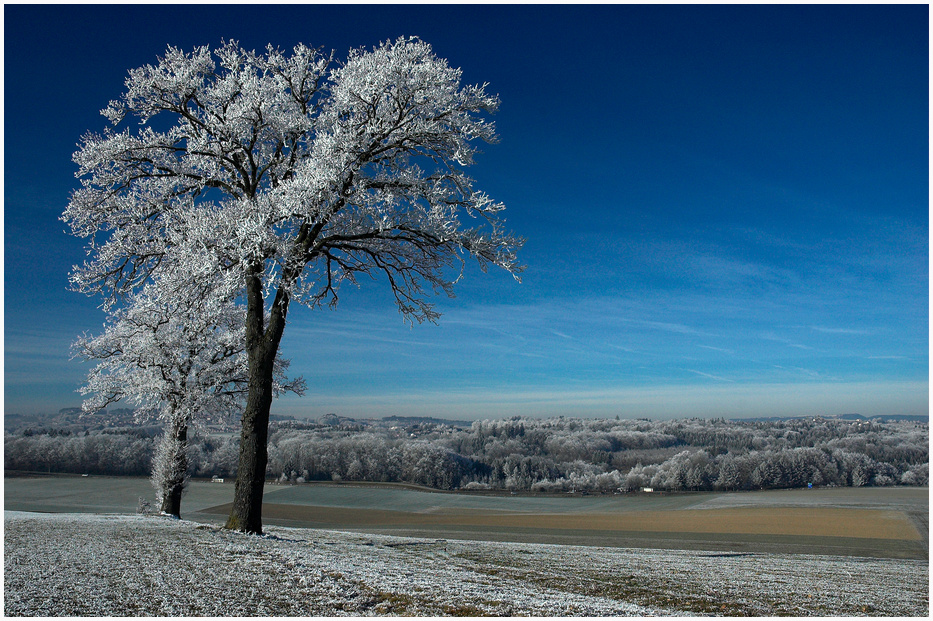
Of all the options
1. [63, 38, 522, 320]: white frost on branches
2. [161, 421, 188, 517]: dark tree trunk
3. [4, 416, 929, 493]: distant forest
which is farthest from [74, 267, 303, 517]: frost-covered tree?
A: [4, 416, 929, 493]: distant forest

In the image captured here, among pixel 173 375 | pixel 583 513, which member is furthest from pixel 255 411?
pixel 583 513

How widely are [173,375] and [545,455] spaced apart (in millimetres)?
95073

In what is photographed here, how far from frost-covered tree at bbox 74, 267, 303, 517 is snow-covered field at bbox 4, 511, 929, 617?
35.1ft

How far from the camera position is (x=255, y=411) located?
40.5ft

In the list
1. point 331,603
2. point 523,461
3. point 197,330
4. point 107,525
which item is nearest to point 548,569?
point 331,603

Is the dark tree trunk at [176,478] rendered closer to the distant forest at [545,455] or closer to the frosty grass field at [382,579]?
the frosty grass field at [382,579]

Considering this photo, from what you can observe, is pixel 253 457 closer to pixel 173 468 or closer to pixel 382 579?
A: pixel 382 579

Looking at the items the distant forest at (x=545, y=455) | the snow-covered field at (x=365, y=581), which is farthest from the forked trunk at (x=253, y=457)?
the distant forest at (x=545, y=455)

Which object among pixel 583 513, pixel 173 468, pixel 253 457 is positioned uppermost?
pixel 253 457

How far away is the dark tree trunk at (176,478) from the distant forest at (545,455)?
174 ft

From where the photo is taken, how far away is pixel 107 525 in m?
12.1

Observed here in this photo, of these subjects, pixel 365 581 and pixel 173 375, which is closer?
pixel 365 581

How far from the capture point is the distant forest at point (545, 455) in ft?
274

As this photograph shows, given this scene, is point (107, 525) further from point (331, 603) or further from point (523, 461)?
point (523, 461)
